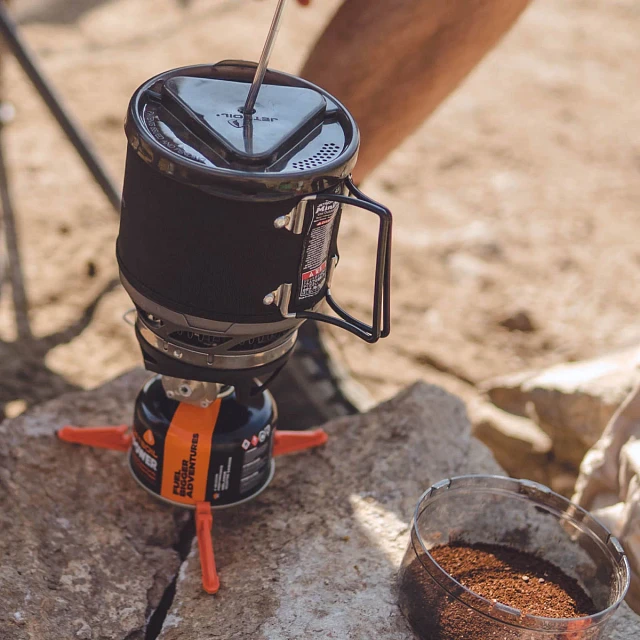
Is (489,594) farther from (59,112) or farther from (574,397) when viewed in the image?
(59,112)

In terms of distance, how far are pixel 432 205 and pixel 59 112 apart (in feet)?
4.34

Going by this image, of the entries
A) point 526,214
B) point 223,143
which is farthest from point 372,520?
point 526,214

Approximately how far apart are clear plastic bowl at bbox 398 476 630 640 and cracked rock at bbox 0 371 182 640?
1.32 feet

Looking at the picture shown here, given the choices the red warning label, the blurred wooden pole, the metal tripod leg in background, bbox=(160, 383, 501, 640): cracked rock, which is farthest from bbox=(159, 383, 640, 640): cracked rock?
the metal tripod leg in background

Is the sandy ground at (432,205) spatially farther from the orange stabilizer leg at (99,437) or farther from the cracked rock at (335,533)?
the cracked rock at (335,533)

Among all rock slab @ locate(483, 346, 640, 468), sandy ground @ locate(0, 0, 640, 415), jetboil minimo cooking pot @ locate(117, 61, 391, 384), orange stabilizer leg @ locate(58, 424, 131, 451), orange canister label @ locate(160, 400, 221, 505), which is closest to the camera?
jetboil minimo cooking pot @ locate(117, 61, 391, 384)

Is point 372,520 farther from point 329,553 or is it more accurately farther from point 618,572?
point 618,572

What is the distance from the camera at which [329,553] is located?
1411mm

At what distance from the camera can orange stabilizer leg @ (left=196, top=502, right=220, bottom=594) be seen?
52.5 inches

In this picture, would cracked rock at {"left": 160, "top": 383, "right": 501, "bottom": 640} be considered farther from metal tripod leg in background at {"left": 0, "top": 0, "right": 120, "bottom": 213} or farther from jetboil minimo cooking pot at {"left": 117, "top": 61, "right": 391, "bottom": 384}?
metal tripod leg in background at {"left": 0, "top": 0, "right": 120, "bottom": 213}

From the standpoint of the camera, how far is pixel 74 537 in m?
1.41

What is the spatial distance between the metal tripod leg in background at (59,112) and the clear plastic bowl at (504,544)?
1235 millimetres

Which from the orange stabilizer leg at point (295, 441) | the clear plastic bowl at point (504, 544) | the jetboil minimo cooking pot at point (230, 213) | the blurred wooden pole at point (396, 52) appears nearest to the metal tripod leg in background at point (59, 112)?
the blurred wooden pole at point (396, 52)

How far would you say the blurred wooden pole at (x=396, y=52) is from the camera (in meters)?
1.82
